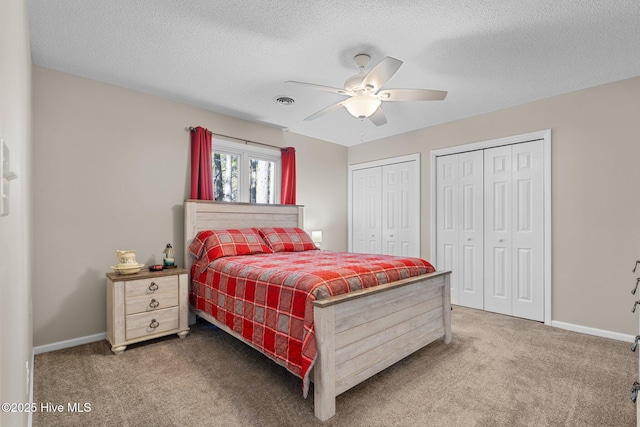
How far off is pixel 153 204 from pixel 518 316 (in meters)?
4.38

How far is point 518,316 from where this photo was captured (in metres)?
3.78

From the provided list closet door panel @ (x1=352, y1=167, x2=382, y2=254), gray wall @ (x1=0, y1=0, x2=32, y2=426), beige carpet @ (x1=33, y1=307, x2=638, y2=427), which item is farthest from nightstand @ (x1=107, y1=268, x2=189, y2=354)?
closet door panel @ (x1=352, y1=167, x2=382, y2=254)

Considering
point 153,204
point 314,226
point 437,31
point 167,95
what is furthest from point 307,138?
point 437,31

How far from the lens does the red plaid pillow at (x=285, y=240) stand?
3803 millimetres

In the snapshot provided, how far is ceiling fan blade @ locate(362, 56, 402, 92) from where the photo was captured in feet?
6.83

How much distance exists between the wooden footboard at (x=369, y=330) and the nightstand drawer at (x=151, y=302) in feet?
6.02

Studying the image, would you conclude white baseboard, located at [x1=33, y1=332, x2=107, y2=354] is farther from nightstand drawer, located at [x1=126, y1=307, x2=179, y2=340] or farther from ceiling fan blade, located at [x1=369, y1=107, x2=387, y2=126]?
ceiling fan blade, located at [x1=369, y1=107, x2=387, y2=126]

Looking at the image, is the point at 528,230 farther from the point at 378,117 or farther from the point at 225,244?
the point at 225,244

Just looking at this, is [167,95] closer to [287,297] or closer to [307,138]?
[307,138]

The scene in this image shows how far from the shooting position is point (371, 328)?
86.4 inches

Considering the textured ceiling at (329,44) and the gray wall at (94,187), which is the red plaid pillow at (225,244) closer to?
the gray wall at (94,187)

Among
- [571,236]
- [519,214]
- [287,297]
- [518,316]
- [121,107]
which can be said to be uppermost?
[121,107]

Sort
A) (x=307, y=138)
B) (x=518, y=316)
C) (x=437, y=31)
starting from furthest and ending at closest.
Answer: (x=307, y=138) < (x=518, y=316) < (x=437, y=31)

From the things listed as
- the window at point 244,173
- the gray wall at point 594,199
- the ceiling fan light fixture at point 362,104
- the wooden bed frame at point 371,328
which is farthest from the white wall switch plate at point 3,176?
the gray wall at point 594,199
